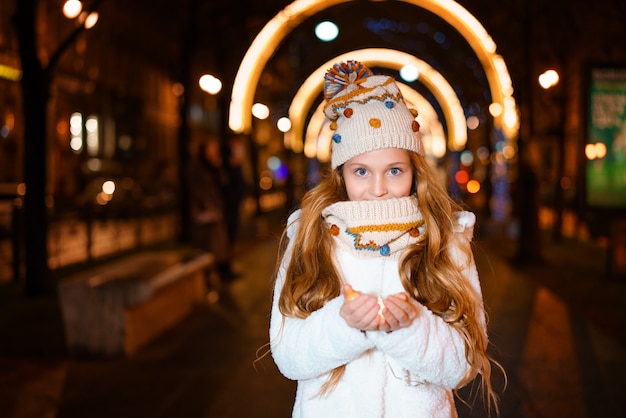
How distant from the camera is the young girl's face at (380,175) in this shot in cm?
253

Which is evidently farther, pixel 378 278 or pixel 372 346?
pixel 378 278

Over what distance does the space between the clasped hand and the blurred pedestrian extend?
7.96 m

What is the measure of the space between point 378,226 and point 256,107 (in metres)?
12.4

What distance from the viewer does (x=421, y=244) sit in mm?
2498

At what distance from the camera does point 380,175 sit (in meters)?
2.53

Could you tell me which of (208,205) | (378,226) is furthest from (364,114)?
(208,205)

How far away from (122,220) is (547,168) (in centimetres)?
3358

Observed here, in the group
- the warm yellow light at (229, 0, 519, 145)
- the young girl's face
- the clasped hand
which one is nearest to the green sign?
the warm yellow light at (229, 0, 519, 145)

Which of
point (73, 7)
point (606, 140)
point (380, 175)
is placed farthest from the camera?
point (606, 140)

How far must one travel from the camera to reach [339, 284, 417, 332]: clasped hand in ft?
6.89

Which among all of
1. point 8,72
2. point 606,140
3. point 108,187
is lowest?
point 108,187

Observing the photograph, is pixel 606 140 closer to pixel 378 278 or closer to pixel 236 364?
A: pixel 236 364

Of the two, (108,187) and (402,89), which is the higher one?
(402,89)

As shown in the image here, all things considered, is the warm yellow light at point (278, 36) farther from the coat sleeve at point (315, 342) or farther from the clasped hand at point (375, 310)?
the clasped hand at point (375, 310)
